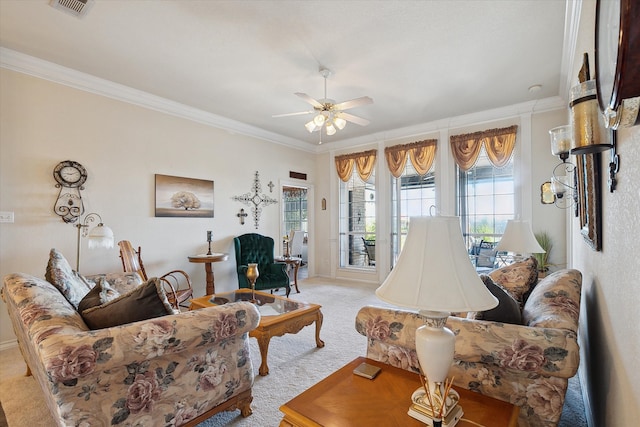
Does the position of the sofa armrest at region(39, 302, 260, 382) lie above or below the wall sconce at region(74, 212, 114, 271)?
below

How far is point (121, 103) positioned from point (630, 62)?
186 inches

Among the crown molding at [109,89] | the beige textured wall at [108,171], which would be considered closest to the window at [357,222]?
the beige textured wall at [108,171]

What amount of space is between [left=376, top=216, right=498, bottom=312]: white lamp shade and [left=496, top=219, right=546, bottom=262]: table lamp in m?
2.16

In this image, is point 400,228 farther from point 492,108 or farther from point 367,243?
point 492,108

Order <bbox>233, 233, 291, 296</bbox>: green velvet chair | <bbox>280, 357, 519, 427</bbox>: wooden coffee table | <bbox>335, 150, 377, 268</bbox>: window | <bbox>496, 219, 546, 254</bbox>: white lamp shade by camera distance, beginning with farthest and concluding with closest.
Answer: <bbox>335, 150, 377, 268</bbox>: window < <bbox>233, 233, 291, 296</bbox>: green velvet chair < <bbox>496, 219, 546, 254</bbox>: white lamp shade < <bbox>280, 357, 519, 427</bbox>: wooden coffee table

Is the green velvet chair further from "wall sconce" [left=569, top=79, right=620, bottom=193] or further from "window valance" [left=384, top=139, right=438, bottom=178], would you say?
"wall sconce" [left=569, top=79, right=620, bottom=193]

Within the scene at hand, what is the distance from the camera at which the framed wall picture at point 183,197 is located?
4281 mm

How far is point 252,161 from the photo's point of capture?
18.3ft

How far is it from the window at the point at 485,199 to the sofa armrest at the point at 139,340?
4.45m

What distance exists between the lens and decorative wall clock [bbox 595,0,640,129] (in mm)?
601

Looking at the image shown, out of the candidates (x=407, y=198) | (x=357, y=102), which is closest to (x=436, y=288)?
(x=357, y=102)

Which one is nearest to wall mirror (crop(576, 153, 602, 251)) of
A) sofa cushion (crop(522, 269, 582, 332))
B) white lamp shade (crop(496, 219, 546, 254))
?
sofa cushion (crop(522, 269, 582, 332))

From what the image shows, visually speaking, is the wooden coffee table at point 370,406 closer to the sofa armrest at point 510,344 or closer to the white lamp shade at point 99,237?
the sofa armrest at point 510,344

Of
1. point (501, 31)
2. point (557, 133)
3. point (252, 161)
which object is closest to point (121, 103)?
point (252, 161)
